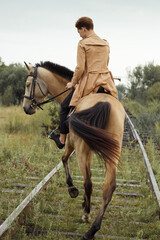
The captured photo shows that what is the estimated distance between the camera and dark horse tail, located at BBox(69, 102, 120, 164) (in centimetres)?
332

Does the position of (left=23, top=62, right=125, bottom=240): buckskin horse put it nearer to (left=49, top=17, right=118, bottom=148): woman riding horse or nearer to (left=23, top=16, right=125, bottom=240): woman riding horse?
(left=23, top=16, right=125, bottom=240): woman riding horse

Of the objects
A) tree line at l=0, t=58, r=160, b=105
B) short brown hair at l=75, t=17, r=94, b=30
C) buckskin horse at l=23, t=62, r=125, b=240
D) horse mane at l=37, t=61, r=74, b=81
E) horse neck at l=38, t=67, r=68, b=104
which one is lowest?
tree line at l=0, t=58, r=160, b=105

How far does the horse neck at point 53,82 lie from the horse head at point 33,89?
0.24 ft

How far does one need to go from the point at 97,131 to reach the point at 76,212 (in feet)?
5.42

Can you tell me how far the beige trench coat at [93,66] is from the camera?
398 cm

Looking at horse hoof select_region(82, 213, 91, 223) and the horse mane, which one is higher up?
the horse mane

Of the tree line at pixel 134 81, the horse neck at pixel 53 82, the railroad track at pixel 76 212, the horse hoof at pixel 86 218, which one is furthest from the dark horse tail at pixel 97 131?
the tree line at pixel 134 81

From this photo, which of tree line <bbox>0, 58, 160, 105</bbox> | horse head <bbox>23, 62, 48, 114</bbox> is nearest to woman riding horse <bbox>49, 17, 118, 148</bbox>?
horse head <bbox>23, 62, 48, 114</bbox>

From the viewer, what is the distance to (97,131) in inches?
131

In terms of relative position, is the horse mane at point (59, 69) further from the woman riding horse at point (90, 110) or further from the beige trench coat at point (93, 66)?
the beige trench coat at point (93, 66)

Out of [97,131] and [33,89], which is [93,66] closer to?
[97,131]

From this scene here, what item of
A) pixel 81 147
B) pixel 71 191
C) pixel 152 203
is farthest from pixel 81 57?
pixel 152 203

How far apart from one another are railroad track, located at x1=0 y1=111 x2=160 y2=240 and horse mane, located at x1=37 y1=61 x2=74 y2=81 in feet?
6.31

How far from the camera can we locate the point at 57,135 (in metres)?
5.33
